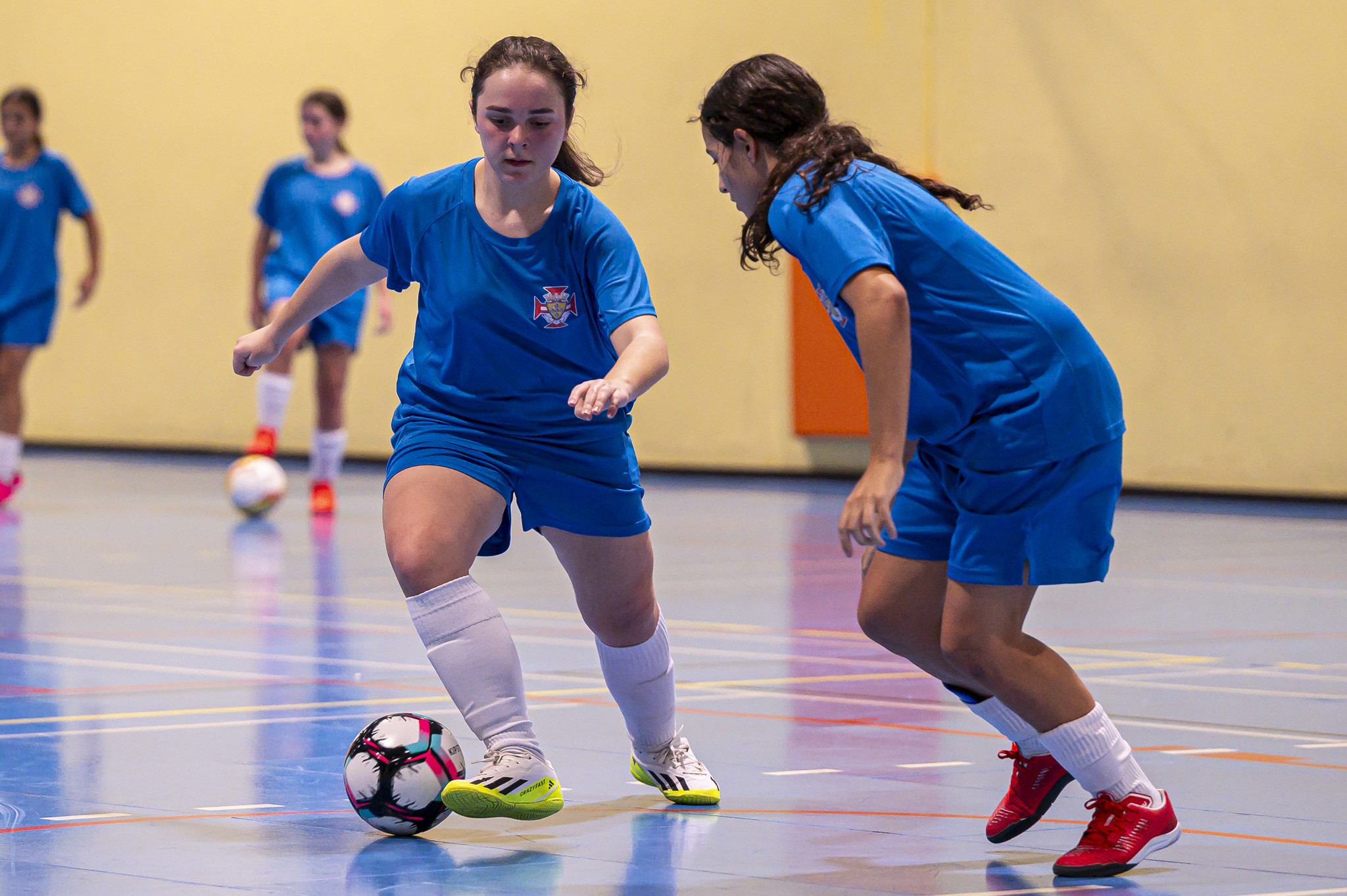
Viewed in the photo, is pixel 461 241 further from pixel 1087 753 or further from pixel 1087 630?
pixel 1087 630

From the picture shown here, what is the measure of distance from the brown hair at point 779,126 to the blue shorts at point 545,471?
1.99 feet

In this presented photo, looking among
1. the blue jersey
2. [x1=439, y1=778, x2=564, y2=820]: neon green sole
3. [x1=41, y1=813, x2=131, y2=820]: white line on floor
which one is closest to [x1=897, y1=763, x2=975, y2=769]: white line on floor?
[x1=439, y1=778, x2=564, y2=820]: neon green sole

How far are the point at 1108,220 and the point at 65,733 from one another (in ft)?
29.9

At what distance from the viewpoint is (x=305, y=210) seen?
Answer: 1164cm

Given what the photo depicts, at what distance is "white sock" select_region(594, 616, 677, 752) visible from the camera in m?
4.44

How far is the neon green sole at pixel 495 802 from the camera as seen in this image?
12.8ft

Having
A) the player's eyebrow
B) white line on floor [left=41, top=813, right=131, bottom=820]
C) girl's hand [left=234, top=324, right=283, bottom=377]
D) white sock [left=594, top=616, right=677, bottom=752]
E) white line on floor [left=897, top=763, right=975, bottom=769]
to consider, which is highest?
the player's eyebrow

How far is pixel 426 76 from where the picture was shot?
625 inches

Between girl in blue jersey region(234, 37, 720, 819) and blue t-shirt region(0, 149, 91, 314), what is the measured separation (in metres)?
8.13

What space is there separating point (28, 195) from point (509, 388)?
341 inches

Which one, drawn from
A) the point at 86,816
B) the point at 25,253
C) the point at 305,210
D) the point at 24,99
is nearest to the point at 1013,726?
the point at 86,816

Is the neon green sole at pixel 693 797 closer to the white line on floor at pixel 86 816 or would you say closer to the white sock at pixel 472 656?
the white sock at pixel 472 656

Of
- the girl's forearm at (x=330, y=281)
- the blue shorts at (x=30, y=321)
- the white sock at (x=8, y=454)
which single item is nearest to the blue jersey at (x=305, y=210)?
the blue shorts at (x=30, y=321)

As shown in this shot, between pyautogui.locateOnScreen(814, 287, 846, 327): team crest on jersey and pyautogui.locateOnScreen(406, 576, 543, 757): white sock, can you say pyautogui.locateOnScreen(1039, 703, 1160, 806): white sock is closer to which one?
pyautogui.locateOnScreen(814, 287, 846, 327): team crest on jersey
